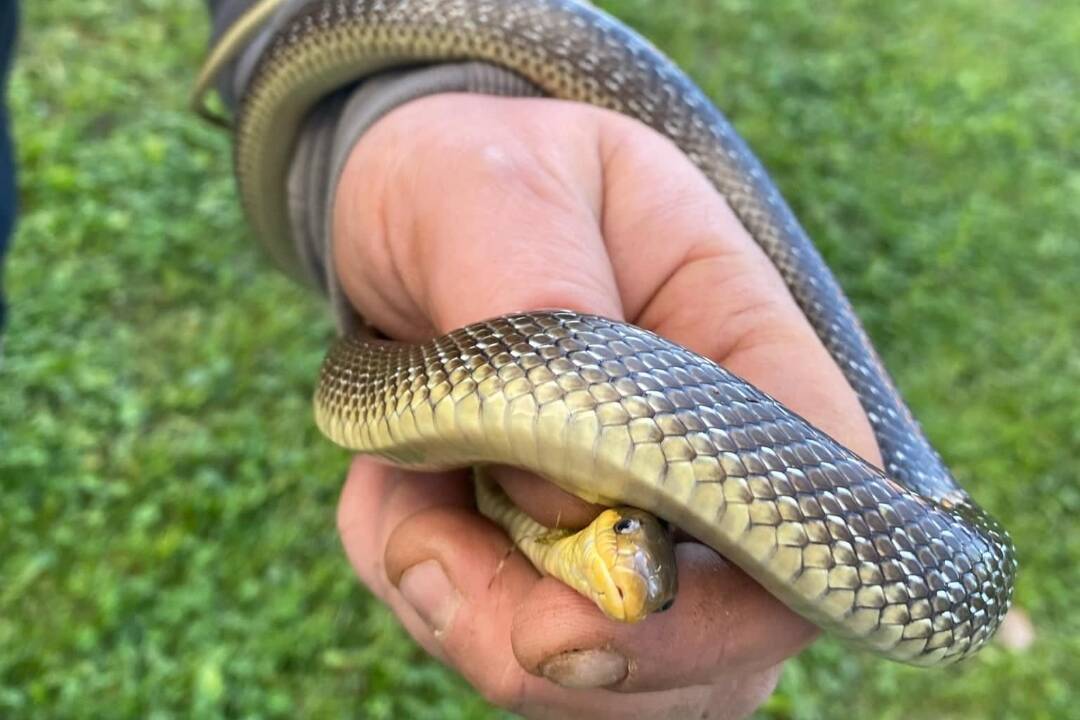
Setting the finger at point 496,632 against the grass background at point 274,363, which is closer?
the finger at point 496,632

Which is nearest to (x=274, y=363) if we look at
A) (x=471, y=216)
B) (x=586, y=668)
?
(x=471, y=216)

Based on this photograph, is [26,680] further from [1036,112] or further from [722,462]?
[1036,112]

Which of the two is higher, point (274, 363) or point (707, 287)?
point (707, 287)

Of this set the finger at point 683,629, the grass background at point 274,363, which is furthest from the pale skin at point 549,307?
the grass background at point 274,363

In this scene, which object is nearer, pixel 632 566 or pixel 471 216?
pixel 632 566

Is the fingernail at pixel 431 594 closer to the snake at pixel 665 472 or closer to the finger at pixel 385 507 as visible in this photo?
the finger at pixel 385 507

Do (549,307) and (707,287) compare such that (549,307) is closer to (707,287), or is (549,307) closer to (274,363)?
(707,287)

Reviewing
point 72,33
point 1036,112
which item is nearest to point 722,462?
point 72,33

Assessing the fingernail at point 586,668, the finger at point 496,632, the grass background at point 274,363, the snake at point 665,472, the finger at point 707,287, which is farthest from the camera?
the grass background at point 274,363
